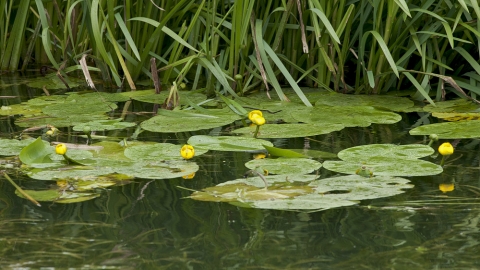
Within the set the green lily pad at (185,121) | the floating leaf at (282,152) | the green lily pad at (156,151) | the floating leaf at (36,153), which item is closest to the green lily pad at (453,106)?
the green lily pad at (185,121)

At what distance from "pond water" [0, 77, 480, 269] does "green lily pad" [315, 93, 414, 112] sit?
0.82 m

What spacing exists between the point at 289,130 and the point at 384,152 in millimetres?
340

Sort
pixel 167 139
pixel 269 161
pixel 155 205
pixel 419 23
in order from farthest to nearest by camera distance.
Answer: pixel 419 23 → pixel 167 139 → pixel 269 161 → pixel 155 205

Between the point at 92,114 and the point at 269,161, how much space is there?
827 mm

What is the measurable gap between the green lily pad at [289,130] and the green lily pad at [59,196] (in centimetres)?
65

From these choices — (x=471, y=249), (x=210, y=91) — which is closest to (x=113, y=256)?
(x=471, y=249)

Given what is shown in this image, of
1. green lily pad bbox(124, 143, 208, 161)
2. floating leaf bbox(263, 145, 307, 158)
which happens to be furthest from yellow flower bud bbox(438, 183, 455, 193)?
green lily pad bbox(124, 143, 208, 161)

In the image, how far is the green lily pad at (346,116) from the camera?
2.24m

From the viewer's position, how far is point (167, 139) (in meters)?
2.10

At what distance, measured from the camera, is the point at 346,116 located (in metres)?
2.29

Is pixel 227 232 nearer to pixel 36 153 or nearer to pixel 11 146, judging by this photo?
pixel 36 153

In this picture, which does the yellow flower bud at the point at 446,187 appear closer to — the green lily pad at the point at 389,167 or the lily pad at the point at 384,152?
the green lily pad at the point at 389,167

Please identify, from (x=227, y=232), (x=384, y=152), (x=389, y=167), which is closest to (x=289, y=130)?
(x=384, y=152)

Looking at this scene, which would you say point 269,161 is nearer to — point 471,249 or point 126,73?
point 471,249
